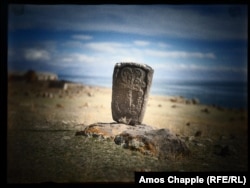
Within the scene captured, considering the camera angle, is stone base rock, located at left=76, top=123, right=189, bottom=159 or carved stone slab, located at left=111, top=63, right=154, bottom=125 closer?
stone base rock, located at left=76, top=123, right=189, bottom=159

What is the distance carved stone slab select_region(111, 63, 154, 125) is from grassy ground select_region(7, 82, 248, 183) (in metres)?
0.12

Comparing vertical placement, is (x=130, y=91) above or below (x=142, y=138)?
above

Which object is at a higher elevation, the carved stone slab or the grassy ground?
the carved stone slab

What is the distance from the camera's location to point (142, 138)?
5.02 m

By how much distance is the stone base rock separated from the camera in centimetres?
501

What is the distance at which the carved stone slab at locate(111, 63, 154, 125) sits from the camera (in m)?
5.20

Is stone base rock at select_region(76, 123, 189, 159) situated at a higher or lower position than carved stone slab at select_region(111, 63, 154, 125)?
lower

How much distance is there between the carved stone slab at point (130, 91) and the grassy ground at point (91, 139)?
118 mm

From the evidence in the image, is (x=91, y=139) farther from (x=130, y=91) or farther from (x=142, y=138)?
(x=130, y=91)

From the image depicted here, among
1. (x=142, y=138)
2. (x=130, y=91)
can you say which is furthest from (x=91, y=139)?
(x=130, y=91)

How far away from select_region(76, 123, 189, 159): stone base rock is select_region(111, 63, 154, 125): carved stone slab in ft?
0.54

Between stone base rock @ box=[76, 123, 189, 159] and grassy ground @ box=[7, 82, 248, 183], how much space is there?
0.08 metres

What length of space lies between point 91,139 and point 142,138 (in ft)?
2.39
